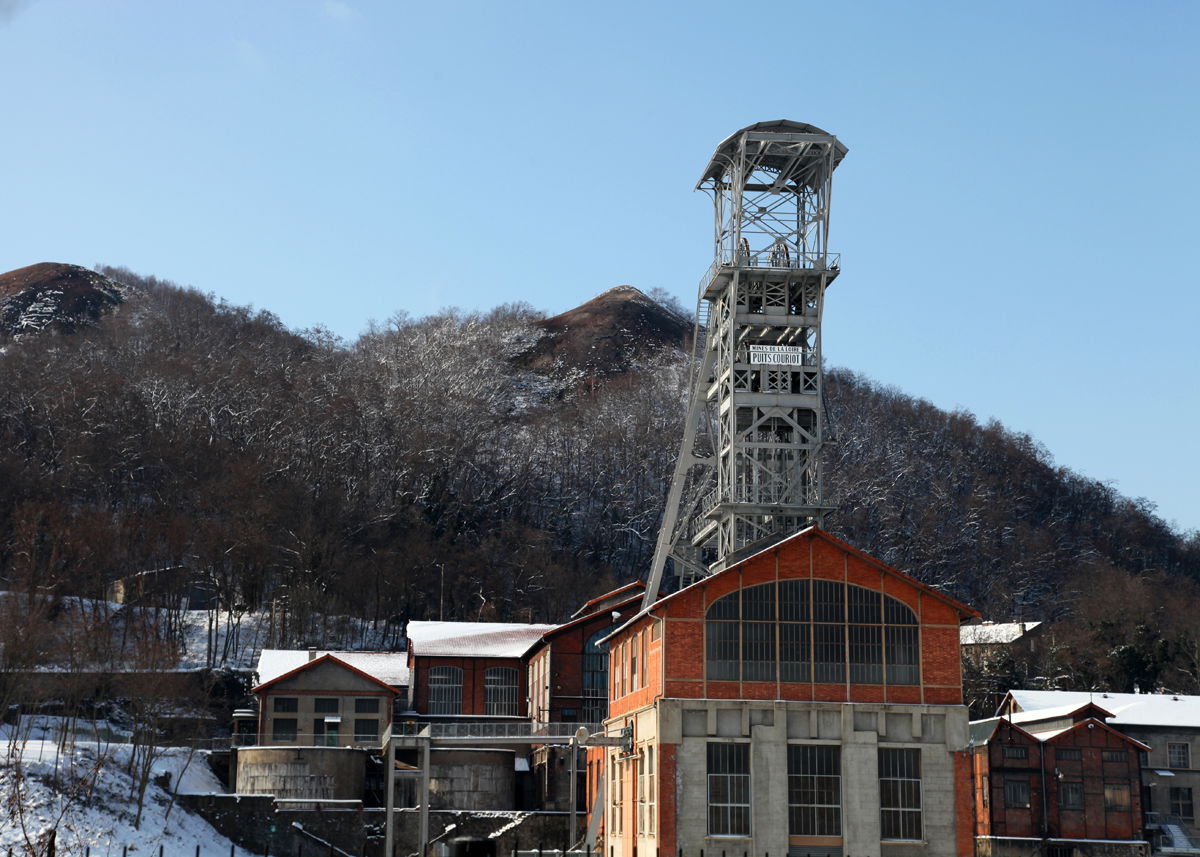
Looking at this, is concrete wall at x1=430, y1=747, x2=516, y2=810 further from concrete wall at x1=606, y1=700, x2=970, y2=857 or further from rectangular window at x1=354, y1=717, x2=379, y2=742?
concrete wall at x1=606, y1=700, x2=970, y2=857

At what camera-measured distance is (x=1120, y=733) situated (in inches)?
2340

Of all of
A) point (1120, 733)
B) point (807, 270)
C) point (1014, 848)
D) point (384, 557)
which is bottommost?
point (1014, 848)

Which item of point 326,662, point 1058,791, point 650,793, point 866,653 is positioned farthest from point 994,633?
point 650,793

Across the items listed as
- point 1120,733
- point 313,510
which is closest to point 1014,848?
point 1120,733

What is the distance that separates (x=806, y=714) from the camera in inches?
→ 1650

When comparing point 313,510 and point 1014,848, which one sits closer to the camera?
point 1014,848

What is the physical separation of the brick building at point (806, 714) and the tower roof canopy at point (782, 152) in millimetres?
22946

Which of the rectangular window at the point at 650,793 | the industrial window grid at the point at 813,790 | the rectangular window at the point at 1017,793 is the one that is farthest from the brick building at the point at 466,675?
the industrial window grid at the point at 813,790

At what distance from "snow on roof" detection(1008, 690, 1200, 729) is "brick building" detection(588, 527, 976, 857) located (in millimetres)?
22233

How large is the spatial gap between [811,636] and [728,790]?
5284 millimetres

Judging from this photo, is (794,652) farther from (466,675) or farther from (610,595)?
(466,675)

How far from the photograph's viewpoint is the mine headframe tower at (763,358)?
57406mm

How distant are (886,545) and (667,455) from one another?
21332mm

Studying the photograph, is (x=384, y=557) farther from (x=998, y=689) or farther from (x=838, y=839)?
(x=838, y=839)
